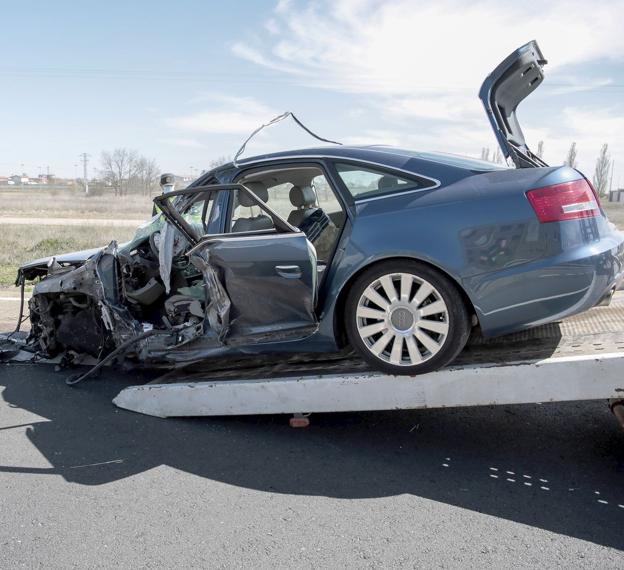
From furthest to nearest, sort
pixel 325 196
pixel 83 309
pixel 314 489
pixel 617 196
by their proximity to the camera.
Result: pixel 617 196, pixel 83 309, pixel 325 196, pixel 314 489

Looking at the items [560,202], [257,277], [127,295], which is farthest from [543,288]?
[127,295]

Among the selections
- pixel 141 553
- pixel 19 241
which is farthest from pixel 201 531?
pixel 19 241

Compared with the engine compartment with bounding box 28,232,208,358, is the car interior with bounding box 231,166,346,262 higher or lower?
higher

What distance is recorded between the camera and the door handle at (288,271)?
4.09 metres

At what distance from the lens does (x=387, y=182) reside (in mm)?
4133

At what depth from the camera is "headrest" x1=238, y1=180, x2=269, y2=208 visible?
457cm

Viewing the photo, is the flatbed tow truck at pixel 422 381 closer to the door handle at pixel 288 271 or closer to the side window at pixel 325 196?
the door handle at pixel 288 271

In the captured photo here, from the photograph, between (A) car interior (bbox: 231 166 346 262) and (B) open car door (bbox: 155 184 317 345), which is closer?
(B) open car door (bbox: 155 184 317 345)

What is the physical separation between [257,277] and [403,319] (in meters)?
0.99

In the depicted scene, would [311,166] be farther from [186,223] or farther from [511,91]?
[511,91]

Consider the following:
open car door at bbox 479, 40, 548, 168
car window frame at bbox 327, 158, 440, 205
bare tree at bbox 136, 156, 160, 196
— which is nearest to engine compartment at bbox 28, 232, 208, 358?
car window frame at bbox 327, 158, 440, 205

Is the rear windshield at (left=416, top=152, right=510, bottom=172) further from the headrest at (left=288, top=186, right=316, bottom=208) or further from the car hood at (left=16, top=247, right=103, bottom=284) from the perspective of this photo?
the car hood at (left=16, top=247, right=103, bottom=284)

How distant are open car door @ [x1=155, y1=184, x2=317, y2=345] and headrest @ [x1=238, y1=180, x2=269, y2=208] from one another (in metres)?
0.21

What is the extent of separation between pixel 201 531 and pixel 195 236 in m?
2.02
